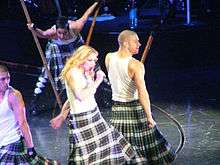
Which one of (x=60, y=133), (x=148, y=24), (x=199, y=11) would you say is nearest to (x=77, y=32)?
(x=60, y=133)

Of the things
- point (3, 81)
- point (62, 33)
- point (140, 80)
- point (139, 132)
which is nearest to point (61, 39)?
point (62, 33)

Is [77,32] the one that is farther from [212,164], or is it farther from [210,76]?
[210,76]

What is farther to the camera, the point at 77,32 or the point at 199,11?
the point at 199,11

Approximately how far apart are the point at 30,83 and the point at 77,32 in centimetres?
370

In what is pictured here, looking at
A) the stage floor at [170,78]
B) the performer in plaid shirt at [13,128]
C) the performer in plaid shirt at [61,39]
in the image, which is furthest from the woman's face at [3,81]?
the performer in plaid shirt at [61,39]

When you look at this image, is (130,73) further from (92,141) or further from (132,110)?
(92,141)

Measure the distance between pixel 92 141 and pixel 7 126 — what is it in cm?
85

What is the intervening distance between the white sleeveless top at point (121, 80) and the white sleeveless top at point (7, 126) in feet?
4.19

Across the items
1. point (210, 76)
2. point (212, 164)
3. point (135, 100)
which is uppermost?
point (135, 100)

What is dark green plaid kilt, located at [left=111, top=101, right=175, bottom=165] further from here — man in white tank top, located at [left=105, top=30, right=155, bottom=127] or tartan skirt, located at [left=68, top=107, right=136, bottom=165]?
tartan skirt, located at [left=68, top=107, right=136, bottom=165]

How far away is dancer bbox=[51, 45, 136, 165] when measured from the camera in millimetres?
5277

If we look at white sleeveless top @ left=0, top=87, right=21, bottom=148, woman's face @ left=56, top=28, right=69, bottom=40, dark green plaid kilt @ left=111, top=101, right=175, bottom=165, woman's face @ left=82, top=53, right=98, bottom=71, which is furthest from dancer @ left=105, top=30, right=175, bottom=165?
woman's face @ left=56, top=28, right=69, bottom=40

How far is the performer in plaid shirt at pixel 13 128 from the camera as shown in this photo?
5.07 metres

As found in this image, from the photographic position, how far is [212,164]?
6.57m
